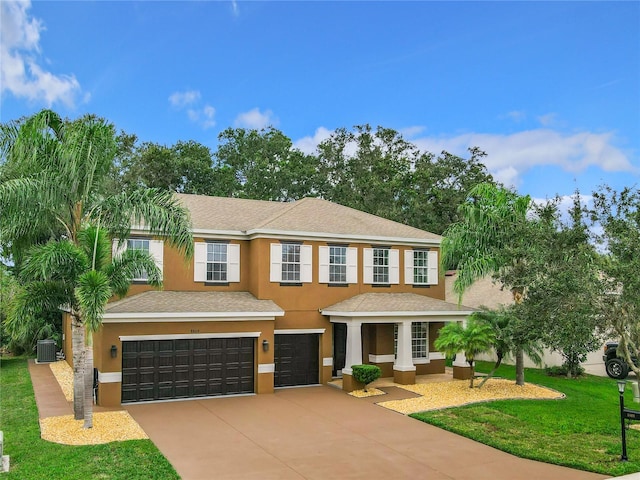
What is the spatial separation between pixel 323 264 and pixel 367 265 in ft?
6.45

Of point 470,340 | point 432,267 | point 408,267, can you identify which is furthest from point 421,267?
point 470,340

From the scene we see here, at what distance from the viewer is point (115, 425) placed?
44.6 feet

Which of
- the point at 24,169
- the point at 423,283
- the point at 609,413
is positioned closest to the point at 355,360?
the point at 423,283

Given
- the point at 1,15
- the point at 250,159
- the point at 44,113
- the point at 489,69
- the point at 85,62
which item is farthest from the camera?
the point at 250,159

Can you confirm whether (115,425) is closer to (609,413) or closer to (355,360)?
(355,360)

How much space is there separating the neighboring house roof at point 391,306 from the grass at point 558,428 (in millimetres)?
4473

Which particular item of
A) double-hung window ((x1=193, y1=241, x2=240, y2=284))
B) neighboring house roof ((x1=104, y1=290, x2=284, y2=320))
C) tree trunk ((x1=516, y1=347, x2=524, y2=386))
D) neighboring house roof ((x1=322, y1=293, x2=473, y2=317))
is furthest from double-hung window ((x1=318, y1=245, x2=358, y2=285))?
tree trunk ((x1=516, y1=347, x2=524, y2=386))

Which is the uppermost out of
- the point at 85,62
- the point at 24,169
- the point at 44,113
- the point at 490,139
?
the point at 490,139

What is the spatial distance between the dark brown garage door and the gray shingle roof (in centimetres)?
102

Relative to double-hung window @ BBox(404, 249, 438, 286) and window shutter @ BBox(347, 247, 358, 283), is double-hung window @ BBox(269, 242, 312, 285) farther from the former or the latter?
double-hung window @ BBox(404, 249, 438, 286)

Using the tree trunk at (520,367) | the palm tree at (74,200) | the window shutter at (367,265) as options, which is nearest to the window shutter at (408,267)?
the window shutter at (367,265)

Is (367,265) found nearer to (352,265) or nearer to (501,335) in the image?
(352,265)

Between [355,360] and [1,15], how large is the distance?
14137mm

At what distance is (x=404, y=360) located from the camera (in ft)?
64.7
